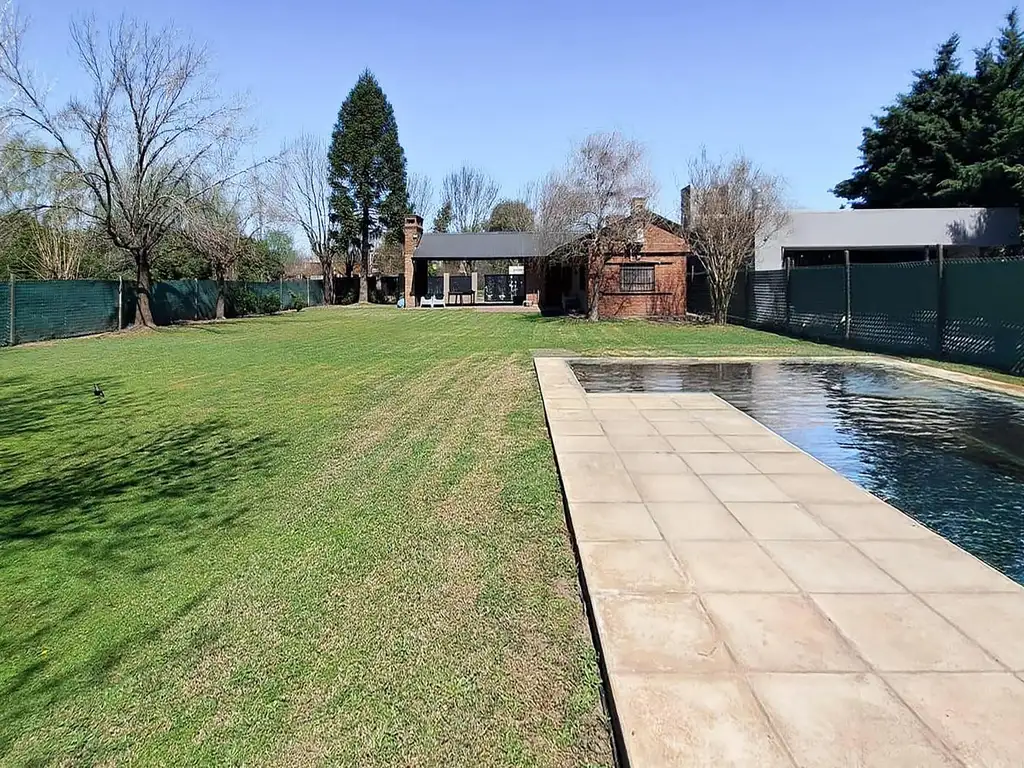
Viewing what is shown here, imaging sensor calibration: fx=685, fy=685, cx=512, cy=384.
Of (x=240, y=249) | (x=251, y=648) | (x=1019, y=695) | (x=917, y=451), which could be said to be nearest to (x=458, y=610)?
(x=251, y=648)

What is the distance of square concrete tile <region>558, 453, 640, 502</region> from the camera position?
4.39 m

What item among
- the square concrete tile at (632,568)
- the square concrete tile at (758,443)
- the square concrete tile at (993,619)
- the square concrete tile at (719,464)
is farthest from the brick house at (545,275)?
the square concrete tile at (993,619)

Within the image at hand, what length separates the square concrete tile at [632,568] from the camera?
121 inches

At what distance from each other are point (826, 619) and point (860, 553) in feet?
2.79

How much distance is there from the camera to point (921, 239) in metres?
28.2

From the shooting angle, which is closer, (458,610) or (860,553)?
(458,610)

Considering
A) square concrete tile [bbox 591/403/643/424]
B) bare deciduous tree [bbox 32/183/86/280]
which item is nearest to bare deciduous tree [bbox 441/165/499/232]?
bare deciduous tree [bbox 32/183/86/280]

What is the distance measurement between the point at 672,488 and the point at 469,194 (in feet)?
208

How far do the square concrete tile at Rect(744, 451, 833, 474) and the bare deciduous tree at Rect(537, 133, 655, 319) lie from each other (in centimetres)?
1703

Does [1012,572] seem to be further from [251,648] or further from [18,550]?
[18,550]

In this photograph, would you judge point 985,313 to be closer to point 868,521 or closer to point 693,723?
point 868,521

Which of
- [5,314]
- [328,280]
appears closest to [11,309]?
[5,314]

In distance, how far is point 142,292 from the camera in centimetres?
2133

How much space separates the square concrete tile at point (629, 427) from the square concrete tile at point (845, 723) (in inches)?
156
